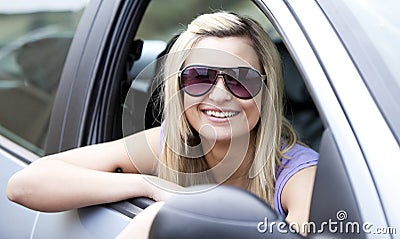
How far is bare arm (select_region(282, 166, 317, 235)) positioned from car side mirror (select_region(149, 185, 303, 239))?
0.55 ft

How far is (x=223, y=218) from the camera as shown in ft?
4.77

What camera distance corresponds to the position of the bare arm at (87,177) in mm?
2051

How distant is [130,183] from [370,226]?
30.1 inches

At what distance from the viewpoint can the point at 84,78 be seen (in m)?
2.46

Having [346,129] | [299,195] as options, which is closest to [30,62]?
[299,195]

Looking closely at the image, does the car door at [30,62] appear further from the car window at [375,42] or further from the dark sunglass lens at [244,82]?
the car window at [375,42]

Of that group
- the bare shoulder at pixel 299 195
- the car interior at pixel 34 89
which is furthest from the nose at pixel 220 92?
the car interior at pixel 34 89

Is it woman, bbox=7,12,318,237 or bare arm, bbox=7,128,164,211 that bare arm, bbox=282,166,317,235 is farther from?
bare arm, bbox=7,128,164,211

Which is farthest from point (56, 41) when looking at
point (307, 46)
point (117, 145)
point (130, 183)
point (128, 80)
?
point (307, 46)

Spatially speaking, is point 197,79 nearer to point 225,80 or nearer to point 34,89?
point 225,80

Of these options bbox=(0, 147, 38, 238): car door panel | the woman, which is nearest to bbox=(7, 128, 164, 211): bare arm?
the woman

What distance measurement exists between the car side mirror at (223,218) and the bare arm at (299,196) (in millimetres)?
167

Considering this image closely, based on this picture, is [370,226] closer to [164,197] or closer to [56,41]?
[164,197]

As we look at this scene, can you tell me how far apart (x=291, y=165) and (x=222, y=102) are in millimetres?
258
